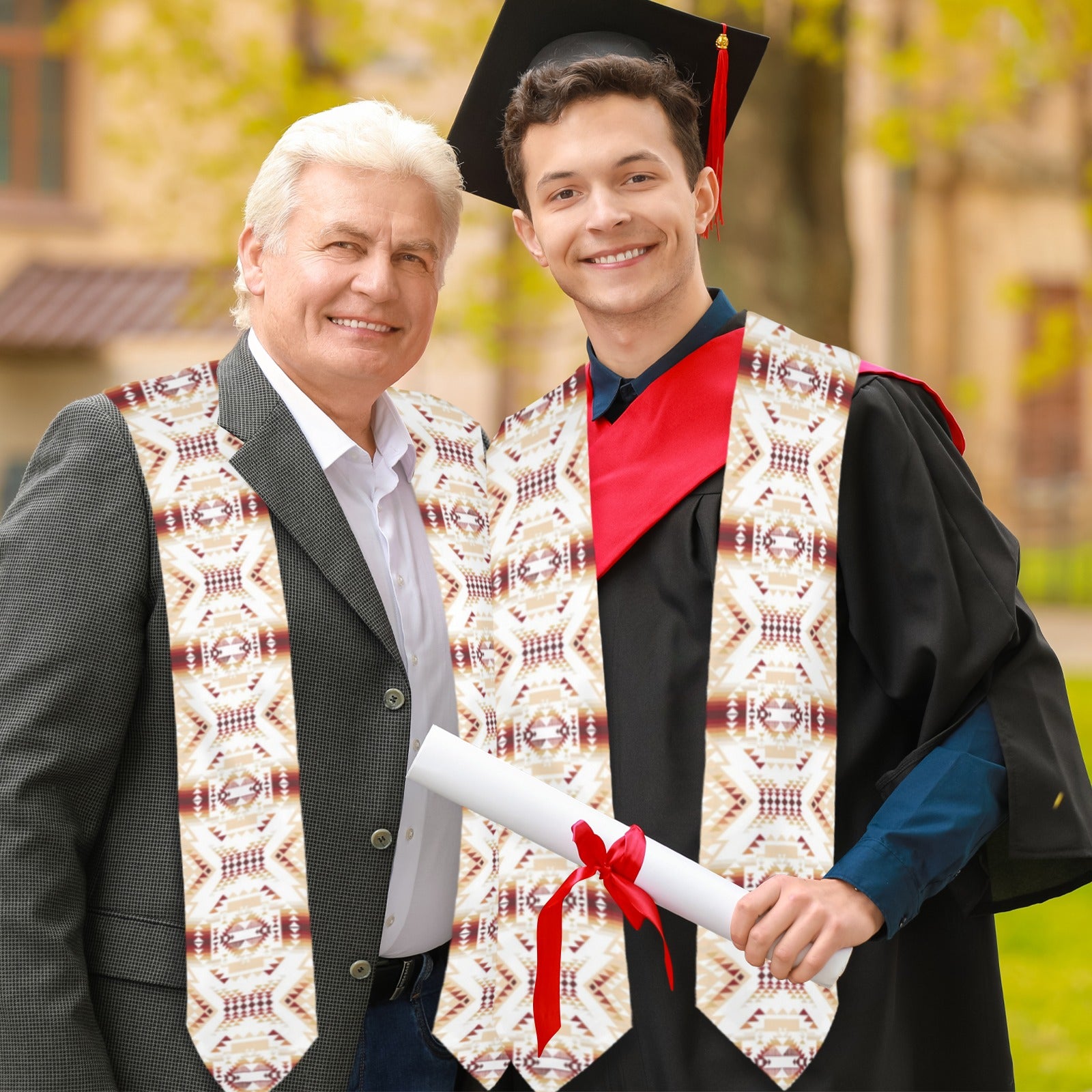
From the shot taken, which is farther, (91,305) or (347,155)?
(91,305)

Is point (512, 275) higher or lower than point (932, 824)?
lower

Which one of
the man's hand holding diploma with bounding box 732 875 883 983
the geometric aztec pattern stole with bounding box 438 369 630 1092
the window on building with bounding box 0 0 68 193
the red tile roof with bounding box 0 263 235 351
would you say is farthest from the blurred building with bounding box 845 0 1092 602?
the man's hand holding diploma with bounding box 732 875 883 983

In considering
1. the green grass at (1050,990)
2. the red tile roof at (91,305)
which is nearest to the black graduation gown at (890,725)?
the green grass at (1050,990)

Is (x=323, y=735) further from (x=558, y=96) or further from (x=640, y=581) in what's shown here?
(x=558, y=96)

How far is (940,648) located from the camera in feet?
7.14

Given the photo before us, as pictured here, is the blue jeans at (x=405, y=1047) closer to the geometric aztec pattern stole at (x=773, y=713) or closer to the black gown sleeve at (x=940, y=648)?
the geometric aztec pattern stole at (x=773, y=713)

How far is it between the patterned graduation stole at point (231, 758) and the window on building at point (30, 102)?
11195 mm

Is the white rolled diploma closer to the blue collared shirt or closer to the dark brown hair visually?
the blue collared shirt

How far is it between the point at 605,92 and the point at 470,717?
3.55 ft

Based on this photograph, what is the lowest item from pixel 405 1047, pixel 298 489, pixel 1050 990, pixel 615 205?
pixel 1050 990

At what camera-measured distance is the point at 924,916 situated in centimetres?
237

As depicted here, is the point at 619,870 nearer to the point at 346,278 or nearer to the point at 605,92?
the point at 346,278

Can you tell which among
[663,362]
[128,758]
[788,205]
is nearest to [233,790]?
[128,758]

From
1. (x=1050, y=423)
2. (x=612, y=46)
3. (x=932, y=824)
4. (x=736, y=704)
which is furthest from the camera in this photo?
(x=1050, y=423)
